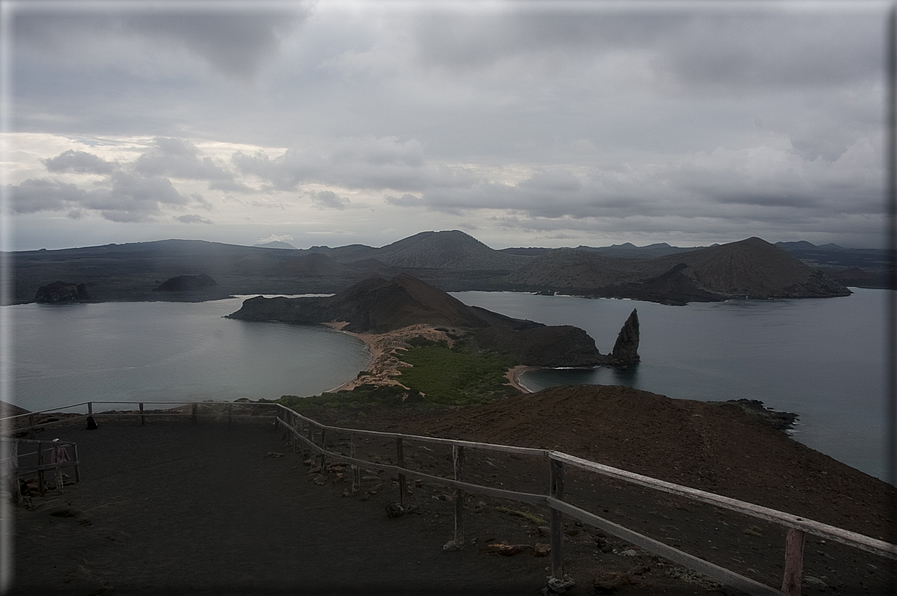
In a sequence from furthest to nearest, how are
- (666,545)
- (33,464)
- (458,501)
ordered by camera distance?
(33,464)
(458,501)
(666,545)

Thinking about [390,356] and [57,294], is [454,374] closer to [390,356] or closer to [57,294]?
[390,356]

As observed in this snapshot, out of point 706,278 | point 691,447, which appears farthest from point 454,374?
point 706,278

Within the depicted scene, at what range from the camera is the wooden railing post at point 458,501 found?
5.79 meters

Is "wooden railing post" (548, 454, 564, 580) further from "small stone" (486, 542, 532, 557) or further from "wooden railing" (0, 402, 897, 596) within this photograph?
"small stone" (486, 542, 532, 557)

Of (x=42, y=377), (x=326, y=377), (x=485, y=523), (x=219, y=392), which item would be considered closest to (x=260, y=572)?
(x=485, y=523)

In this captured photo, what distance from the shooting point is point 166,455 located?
472 inches

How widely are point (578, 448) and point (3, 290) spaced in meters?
148

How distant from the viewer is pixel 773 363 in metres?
55.6

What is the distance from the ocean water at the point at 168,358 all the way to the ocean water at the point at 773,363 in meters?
22.0

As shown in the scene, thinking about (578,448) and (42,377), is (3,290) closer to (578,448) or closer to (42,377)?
(42,377)

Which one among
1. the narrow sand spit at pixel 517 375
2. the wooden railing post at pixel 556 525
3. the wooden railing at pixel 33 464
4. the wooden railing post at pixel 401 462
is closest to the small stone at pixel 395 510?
the wooden railing post at pixel 401 462

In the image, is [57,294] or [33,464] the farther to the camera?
[57,294]

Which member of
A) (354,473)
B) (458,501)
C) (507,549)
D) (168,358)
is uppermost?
(458,501)

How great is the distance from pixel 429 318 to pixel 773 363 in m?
38.2
